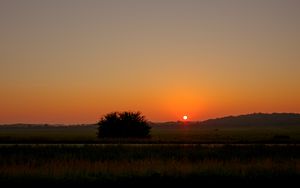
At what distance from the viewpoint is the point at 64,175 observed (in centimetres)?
2108

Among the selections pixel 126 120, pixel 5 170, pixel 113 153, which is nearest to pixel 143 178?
pixel 5 170

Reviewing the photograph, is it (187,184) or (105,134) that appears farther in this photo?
(105,134)

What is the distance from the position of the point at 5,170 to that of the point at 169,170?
6707 millimetres

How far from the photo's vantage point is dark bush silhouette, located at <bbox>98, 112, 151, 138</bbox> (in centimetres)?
7094

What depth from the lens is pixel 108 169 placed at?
2341cm

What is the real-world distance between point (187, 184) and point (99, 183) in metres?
3.16

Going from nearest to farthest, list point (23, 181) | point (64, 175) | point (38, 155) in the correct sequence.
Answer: point (23, 181) < point (64, 175) < point (38, 155)

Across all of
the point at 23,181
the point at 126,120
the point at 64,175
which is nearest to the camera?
the point at 23,181

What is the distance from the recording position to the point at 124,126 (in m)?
70.9

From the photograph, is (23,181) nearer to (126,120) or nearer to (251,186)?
(251,186)

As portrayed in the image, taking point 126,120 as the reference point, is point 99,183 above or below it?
below

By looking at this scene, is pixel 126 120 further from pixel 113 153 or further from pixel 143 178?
pixel 143 178

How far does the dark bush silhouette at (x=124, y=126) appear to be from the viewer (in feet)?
233

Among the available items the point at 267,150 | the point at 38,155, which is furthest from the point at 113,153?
the point at 267,150
